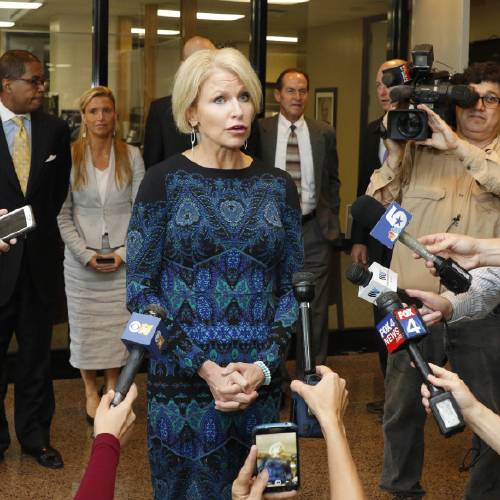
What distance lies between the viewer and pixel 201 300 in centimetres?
285

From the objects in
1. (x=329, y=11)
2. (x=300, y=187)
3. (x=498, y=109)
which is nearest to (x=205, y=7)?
(x=329, y=11)

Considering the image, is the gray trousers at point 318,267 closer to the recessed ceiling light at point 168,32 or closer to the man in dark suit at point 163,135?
the man in dark suit at point 163,135

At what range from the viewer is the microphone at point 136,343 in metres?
1.97

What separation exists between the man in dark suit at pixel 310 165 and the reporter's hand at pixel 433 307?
8.33ft

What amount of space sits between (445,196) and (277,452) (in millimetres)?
1918

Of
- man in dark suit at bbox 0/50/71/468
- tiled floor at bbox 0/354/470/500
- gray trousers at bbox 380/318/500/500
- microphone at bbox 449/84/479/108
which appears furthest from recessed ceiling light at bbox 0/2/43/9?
gray trousers at bbox 380/318/500/500

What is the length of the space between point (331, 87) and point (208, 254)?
14.8 ft

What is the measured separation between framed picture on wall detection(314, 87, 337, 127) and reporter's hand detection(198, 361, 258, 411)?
4528 mm

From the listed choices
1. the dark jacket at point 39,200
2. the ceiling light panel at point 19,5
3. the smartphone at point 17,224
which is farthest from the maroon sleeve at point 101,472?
the ceiling light panel at point 19,5

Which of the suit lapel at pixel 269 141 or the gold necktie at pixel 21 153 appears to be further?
the suit lapel at pixel 269 141

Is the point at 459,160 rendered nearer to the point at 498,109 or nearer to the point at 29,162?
the point at 498,109

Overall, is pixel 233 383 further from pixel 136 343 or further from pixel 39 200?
pixel 39 200

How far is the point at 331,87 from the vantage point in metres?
7.14

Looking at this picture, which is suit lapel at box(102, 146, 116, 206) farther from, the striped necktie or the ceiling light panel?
the ceiling light panel
